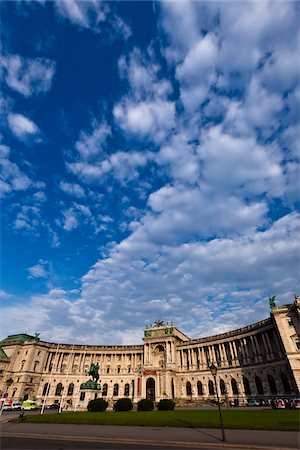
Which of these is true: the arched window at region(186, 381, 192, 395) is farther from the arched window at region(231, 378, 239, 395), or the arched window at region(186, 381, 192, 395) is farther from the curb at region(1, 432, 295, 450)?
the curb at region(1, 432, 295, 450)

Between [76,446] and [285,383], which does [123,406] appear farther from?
[285,383]

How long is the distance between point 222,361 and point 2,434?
74667 mm

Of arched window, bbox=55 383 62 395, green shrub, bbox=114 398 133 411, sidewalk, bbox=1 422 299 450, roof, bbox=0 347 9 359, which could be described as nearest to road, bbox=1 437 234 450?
sidewalk, bbox=1 422 299 450

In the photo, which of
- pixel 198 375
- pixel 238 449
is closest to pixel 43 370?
pixel 198 375

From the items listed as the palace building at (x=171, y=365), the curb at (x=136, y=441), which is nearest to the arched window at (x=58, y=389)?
the palace building at (x=171, y=365)

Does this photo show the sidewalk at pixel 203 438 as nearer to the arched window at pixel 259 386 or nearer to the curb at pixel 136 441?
the curb at pixel 136 441

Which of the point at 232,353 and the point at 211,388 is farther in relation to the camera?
the point at 211,388

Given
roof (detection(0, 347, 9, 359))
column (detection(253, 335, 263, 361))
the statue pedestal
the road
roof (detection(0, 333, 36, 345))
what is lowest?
the road

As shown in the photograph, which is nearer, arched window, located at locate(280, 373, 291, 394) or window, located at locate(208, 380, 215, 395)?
arched window, located at locate(280, 373, 291, 394)

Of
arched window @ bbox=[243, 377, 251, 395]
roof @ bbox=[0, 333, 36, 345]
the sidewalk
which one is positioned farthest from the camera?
roof @ bbox=[0, 333, 36, 345]

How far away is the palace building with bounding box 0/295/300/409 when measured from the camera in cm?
6183

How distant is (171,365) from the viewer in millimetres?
88688

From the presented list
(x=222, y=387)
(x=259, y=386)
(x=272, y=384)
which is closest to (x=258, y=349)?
(x=272, y=384)

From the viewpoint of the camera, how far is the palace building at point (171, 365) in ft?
203
